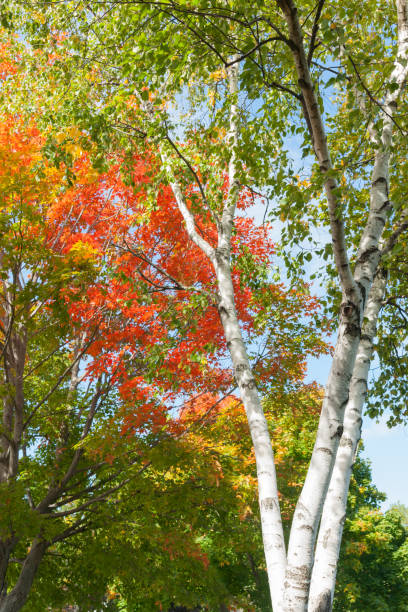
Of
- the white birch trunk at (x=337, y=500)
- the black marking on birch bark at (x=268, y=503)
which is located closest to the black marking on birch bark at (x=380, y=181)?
the white birch trunk at (x=337, y=500)

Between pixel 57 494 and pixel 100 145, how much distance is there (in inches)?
280

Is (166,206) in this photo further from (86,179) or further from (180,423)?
(180,423)

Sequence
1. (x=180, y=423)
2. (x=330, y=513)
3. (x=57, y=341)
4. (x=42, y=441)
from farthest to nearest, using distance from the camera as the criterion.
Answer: (x=42, y=441), (x=57, y=341), (x=180, y=423), (x=330, y=513)

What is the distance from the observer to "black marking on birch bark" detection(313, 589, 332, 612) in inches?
145

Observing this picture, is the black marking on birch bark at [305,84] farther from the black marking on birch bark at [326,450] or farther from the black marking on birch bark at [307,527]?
the black marking on birch bark at [307,527]

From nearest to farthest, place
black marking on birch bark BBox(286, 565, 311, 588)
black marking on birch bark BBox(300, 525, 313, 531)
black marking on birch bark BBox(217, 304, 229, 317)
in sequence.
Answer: black marking on birch bark BBox(286, 565, 311, 588), black marking on birch bark BBox(300, 525, 313, 531), black marking on birch bark BBox(217, 304, 229, 317)

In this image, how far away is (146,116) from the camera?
8.40 metres

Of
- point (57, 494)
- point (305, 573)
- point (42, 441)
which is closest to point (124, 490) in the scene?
point (57, 494)

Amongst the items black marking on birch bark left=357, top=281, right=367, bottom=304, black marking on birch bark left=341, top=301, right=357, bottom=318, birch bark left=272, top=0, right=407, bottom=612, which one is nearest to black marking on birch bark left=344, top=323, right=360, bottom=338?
birch bark left=272, top=0, right=407, bottom=612

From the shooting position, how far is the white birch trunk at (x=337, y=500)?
12.4ft

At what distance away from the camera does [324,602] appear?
3703mm

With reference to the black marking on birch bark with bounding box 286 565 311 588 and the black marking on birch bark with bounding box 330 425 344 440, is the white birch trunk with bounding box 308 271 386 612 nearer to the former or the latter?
the black marking on birch bark with bounding box 286 565 311 588

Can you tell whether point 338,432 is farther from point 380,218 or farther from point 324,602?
point 380,218

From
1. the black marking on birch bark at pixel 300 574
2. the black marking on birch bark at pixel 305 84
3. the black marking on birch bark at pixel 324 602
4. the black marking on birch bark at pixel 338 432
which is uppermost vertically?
the black marking on birch bark at pixel 305 84
